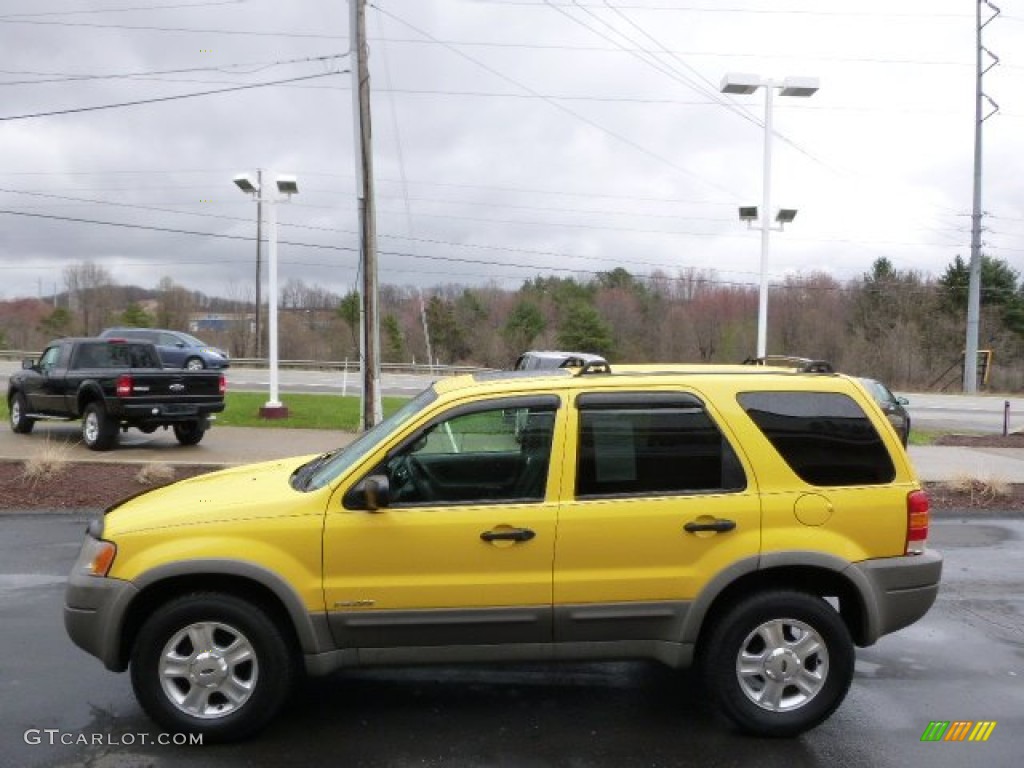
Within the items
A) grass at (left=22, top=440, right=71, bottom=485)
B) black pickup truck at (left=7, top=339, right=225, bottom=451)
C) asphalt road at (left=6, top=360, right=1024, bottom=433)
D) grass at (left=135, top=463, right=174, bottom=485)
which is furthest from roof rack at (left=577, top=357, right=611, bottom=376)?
asphalt road at (left=6, top=360, right=1024, bottom=433)

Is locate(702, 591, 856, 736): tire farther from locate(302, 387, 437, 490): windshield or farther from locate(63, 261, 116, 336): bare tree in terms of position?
locate(63, 261, 116, 336): bare tree

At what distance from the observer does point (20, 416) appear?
14852 millimetres

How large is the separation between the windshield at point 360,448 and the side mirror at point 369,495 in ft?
0.63

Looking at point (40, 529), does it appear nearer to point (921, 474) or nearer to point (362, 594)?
point (362, 594)

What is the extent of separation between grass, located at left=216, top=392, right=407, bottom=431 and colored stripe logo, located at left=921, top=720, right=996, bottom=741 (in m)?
13.5

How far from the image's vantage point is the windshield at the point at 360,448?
3980mm

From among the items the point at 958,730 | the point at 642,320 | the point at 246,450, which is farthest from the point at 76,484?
the point at 642,320

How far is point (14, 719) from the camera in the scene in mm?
3949

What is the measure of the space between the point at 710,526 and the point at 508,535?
945mm

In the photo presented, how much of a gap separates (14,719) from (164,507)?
1.26 m

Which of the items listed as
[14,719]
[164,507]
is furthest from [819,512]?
[14,719]

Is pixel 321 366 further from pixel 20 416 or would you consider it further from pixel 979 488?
pixel 979 488

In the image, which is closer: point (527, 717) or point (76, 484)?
point (527, 717)

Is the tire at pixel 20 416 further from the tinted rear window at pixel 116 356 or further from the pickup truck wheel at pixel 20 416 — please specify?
the tinted rear window at pixel 116 356
